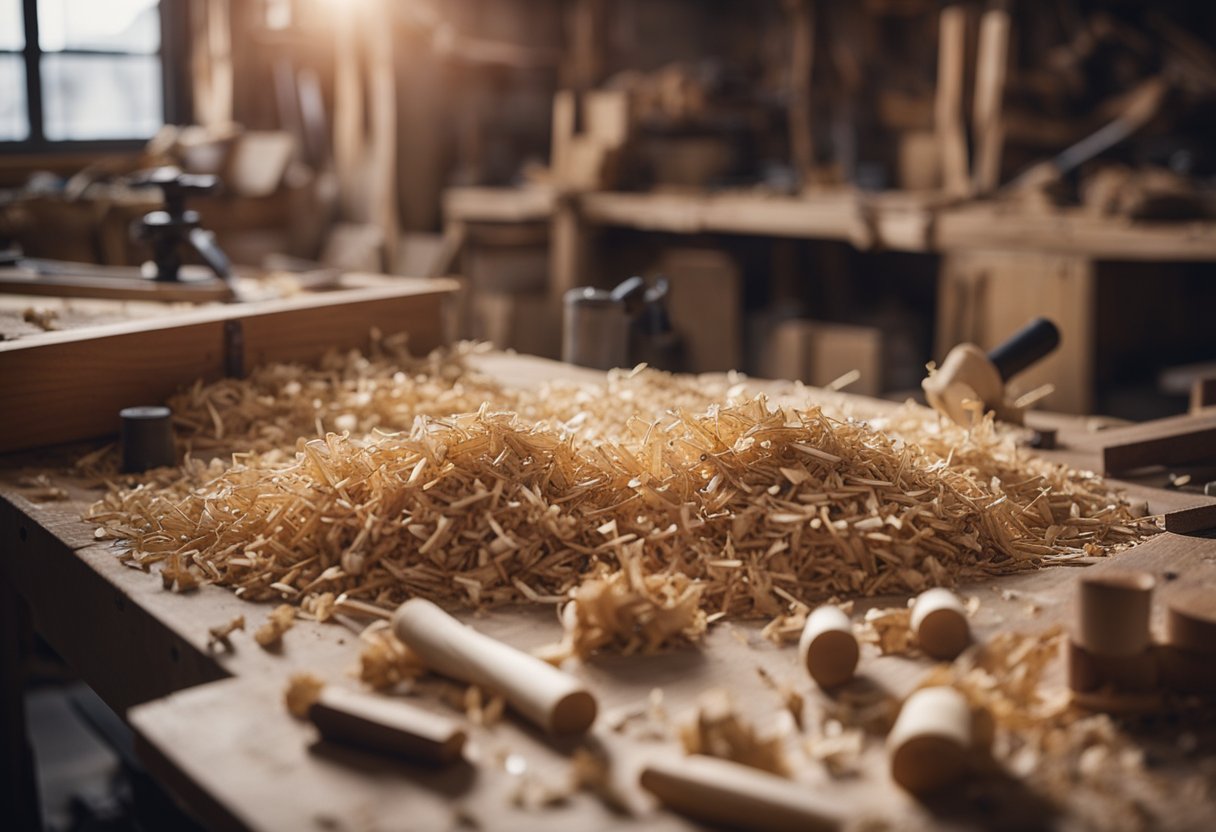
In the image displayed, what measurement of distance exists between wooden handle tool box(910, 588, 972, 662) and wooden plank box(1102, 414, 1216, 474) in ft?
3.11

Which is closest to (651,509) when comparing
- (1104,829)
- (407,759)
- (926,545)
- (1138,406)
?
(926,545)

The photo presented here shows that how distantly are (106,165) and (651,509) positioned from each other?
5.61m

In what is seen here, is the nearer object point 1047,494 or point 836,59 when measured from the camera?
point 1047,494

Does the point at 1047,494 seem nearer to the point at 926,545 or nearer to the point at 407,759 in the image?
the point at 926,545

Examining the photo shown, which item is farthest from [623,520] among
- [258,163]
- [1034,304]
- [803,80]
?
[803,80]

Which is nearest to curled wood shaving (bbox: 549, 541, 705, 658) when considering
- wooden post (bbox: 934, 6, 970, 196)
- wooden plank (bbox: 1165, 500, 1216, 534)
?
wooden plank (bbox: 1165, 500, 1216, 534)

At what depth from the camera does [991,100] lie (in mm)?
5777

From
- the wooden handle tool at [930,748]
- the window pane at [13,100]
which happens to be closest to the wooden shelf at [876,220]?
the window pane at [13,100]

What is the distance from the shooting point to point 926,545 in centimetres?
163

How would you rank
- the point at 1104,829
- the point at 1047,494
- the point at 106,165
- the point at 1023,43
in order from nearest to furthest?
1. the point at 1104,829
2. the point at 1047,494
3. the point at 106,165
4. the point at 1023,43

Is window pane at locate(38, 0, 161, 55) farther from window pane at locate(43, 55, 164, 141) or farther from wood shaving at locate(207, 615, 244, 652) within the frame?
wood shaving at locate(207, 615, 244, 652)

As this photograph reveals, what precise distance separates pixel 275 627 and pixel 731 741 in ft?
1.96

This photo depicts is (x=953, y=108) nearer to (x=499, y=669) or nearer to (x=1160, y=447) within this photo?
(x=1160, y=447)

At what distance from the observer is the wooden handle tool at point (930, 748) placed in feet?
3.38
